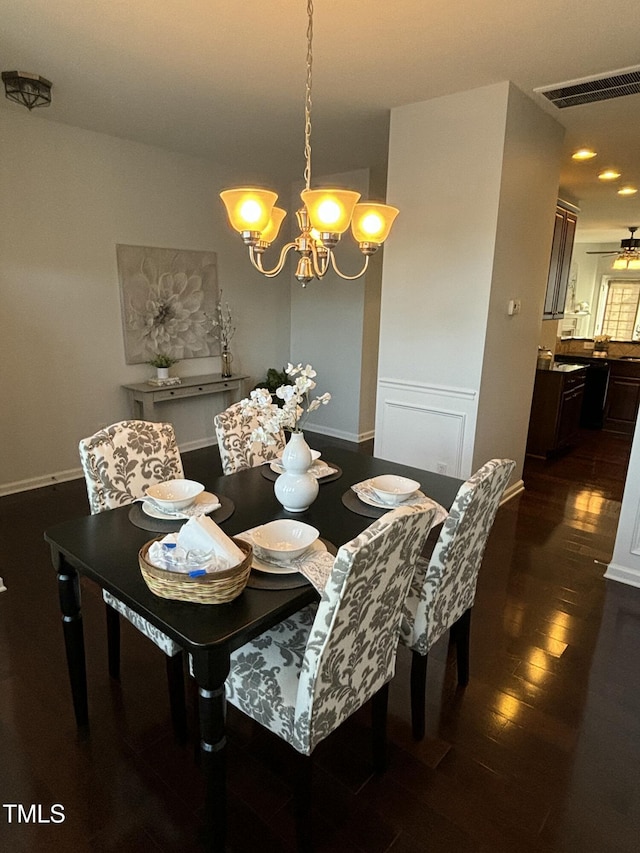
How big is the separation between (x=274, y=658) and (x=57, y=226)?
3802 millimetres

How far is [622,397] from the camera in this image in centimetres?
623

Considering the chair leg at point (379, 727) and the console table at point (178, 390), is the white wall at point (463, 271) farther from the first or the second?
the chair leg at point (379, 727)

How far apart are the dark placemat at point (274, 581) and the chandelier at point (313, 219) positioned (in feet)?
3.99

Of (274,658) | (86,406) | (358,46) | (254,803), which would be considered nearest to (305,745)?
(274,658)

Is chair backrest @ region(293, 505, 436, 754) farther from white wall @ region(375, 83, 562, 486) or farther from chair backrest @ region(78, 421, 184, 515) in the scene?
white wall @ region(375, 83, 562, 486)

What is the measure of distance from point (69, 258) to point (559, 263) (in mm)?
4390

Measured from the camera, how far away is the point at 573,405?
536 cm

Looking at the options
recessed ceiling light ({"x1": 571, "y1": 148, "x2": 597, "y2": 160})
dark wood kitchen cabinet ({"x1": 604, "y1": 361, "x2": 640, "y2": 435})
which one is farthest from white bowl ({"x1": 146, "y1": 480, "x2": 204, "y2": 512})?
dark wood kitchen cabinet ({"x1": 604, "y1": 361, "x2": 640, "y2": 435})

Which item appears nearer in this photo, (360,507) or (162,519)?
(162,519)

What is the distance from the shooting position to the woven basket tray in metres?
1.31

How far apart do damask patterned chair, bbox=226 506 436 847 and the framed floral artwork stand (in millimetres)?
3599

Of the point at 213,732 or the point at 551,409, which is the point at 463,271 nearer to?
the point at 551,409

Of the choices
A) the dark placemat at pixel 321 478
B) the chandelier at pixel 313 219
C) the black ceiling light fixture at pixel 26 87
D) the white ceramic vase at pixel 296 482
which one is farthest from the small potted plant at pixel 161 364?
the white ceramic vase at pixel 296 482

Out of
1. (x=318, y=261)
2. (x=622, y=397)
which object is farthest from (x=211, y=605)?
(x=622, y=397)
